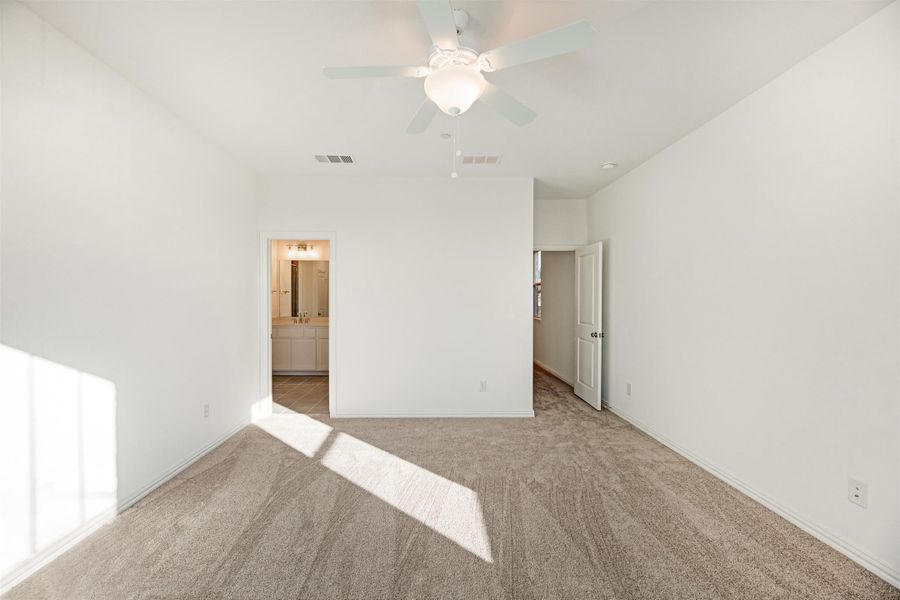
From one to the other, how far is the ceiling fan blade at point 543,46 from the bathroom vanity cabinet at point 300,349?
5.22 metres

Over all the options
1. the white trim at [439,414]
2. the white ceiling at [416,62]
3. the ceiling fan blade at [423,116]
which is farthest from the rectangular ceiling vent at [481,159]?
the white trim at [439,414]

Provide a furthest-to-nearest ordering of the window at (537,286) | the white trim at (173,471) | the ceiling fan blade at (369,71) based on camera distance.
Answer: the window at (537,286), the white trim at (173,471), the ceiling fan blade at (369,71)

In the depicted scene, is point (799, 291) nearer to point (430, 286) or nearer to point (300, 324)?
point (430, 286)

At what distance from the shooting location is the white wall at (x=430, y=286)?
4301mm

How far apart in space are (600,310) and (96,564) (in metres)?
4.53

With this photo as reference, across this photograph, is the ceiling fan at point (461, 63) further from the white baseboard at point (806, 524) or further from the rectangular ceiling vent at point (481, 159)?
the white baseboard at point (806, 524)

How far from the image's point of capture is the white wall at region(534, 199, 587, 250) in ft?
17.2

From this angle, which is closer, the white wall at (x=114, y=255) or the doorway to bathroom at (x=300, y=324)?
the white wall at (x=114, y=255)

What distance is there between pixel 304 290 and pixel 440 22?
585 centimetres

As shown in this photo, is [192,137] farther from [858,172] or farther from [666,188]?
[858,172]

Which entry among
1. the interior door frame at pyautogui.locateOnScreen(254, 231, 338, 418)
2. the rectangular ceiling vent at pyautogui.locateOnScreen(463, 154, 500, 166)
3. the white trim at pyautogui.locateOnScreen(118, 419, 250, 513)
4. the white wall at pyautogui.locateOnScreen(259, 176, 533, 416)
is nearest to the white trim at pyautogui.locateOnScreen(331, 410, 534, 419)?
the white wall at pyautogui.locateOnScreen(259, 176, 533, 416)

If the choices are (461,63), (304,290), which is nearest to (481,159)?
(461,63)

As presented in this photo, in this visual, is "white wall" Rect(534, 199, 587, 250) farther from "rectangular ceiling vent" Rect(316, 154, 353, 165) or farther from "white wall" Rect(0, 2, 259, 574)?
"white wall" Rect(0, 2, 259, 574)

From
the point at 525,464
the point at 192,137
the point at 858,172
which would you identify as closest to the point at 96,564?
the point at 525,464
